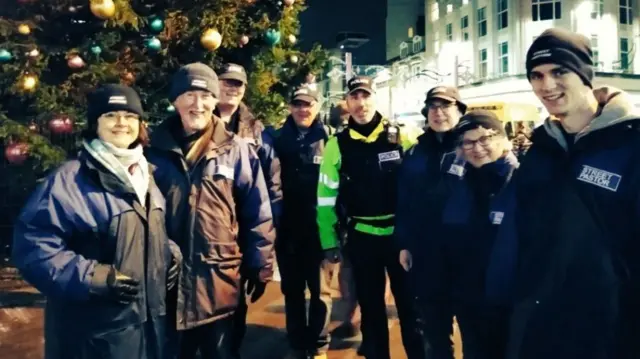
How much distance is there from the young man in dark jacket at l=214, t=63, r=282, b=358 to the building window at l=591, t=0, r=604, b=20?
3000 centimetres

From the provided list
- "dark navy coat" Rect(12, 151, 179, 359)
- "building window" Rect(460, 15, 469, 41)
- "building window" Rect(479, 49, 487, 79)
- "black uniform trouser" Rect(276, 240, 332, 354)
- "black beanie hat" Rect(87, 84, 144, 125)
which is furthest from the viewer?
"building window" Rect(460, 15, 469, 41)

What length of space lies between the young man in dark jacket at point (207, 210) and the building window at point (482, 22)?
102ft

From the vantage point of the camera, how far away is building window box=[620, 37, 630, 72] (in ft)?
99.0

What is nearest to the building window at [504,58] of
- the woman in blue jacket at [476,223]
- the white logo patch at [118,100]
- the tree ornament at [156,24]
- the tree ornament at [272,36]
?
the tree ornament at [272,36]

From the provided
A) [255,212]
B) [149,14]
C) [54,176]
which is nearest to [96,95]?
[54,176]

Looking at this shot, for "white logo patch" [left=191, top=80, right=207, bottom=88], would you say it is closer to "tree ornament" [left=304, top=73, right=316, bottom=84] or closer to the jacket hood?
the jacket hood

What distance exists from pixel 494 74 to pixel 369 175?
28.7 meters

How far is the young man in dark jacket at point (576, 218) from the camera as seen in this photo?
1.99 meters

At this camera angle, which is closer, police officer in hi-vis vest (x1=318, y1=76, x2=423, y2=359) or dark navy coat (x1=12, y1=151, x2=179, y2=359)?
dark navy coat (x1=12, y1=151, x2=179, y2=359)

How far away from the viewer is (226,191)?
3238mm

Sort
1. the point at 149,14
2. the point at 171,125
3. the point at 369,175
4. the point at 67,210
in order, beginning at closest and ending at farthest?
the point at 67,210 → the point at 171,125 → the point at 369,175 → the point at 149,14

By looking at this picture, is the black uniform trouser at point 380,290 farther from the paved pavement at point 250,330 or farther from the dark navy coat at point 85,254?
the dark navy coat at point 85,254

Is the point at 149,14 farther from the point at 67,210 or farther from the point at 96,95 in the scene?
the point at 67,210

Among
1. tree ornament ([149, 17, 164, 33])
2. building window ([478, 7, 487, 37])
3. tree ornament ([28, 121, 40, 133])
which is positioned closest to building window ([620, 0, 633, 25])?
building window ([478, 7, 487, 37])
